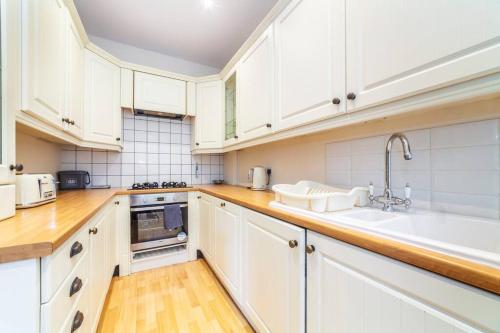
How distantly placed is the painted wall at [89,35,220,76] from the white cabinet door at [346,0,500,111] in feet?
7.84

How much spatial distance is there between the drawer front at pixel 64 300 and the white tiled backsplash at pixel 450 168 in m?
1.41

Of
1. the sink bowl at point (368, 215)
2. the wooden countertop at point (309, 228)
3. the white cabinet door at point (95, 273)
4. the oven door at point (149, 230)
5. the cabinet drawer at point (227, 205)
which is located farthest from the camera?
the oven door at point (149, 230)

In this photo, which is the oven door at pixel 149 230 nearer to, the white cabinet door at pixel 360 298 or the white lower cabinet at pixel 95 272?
the white lower cabinet at pixel 95 272

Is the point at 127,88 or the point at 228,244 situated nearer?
the point at 228,244

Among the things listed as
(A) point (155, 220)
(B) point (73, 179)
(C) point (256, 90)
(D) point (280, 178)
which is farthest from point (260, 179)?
(B) point (73, 179)

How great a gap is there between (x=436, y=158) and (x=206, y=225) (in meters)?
1.87

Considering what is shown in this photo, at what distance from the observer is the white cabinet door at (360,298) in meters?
0.47

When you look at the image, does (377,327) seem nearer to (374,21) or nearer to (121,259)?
(374,21)

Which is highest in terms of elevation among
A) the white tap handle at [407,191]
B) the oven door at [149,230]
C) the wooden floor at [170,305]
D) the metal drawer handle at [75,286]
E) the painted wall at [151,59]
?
the painted wall at [151,59]

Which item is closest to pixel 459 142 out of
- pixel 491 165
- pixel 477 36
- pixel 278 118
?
pixel 491 165

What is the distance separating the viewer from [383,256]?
567 millimetres

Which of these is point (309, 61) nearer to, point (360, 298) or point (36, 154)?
point (360, 298)

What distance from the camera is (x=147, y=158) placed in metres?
2.57

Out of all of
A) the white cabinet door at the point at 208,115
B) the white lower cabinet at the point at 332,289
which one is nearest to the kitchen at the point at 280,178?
the white lower cabinet at the point at 332,289
